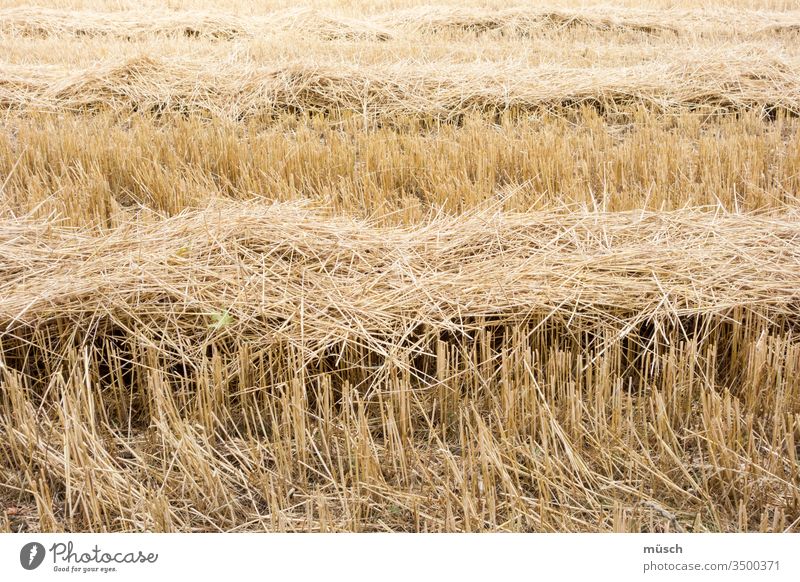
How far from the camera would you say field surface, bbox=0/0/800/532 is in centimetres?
174

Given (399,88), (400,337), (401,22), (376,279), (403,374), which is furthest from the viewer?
(401,22)

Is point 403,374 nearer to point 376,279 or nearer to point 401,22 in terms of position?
point 376,279

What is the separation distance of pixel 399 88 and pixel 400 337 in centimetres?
334

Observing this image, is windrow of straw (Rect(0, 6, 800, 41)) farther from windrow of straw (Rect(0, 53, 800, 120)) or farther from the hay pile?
the hay pile

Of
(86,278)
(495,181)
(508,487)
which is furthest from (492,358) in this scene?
(495,181)

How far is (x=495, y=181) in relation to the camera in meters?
3.88

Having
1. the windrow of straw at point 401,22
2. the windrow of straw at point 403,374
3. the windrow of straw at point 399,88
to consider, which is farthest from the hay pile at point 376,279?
the windrow of straw at point 401,22

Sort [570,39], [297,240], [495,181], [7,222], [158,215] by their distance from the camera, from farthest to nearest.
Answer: [570,39] < [495,181] < [158,215] < [7,222] < [297,240]

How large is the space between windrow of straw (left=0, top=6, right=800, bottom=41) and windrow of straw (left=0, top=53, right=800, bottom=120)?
2.69m

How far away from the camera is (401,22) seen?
28.2 feet

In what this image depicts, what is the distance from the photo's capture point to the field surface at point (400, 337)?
174cm

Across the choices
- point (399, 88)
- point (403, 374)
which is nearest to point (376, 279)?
point (403, 374)

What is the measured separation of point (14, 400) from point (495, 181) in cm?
259

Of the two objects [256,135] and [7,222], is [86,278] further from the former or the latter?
[256,135]
